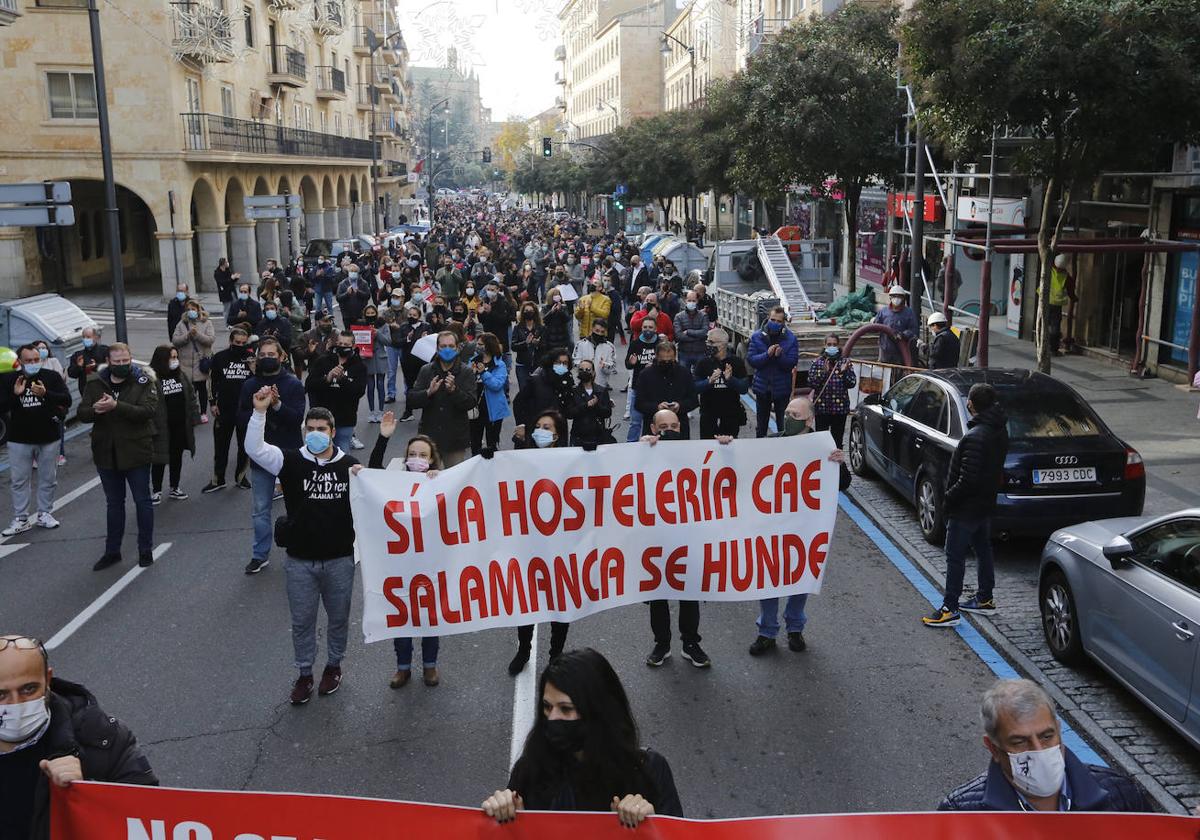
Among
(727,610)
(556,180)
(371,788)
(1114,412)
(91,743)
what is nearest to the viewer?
(91,743)

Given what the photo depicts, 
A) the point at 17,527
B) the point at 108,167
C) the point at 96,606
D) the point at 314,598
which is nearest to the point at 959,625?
the point at 314,598

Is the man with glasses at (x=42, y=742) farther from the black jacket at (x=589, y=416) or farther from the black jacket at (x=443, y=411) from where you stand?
the black jacket at (x=443, y=411)

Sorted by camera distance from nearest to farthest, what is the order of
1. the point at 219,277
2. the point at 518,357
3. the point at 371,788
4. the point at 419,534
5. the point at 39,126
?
the point at 371,788, the point at 419,534, the point at 518,357, the point at 219,277, the point at 39,126

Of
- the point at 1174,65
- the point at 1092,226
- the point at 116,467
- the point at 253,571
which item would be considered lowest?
the point at 253,571

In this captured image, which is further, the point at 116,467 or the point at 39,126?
the point at 39,126

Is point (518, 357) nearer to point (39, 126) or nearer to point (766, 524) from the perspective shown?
point (766, 524)

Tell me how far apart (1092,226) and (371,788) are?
19.0 metres

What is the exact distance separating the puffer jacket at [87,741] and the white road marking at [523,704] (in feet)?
8.69

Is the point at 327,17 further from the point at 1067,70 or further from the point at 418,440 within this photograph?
the point at 418,440

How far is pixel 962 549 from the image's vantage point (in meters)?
8.16

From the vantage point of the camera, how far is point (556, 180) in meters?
94.6

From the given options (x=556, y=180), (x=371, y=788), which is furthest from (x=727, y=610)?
(x=556, y=180)

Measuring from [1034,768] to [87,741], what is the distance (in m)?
2.98

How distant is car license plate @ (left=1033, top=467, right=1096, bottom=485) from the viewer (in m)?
9.37
